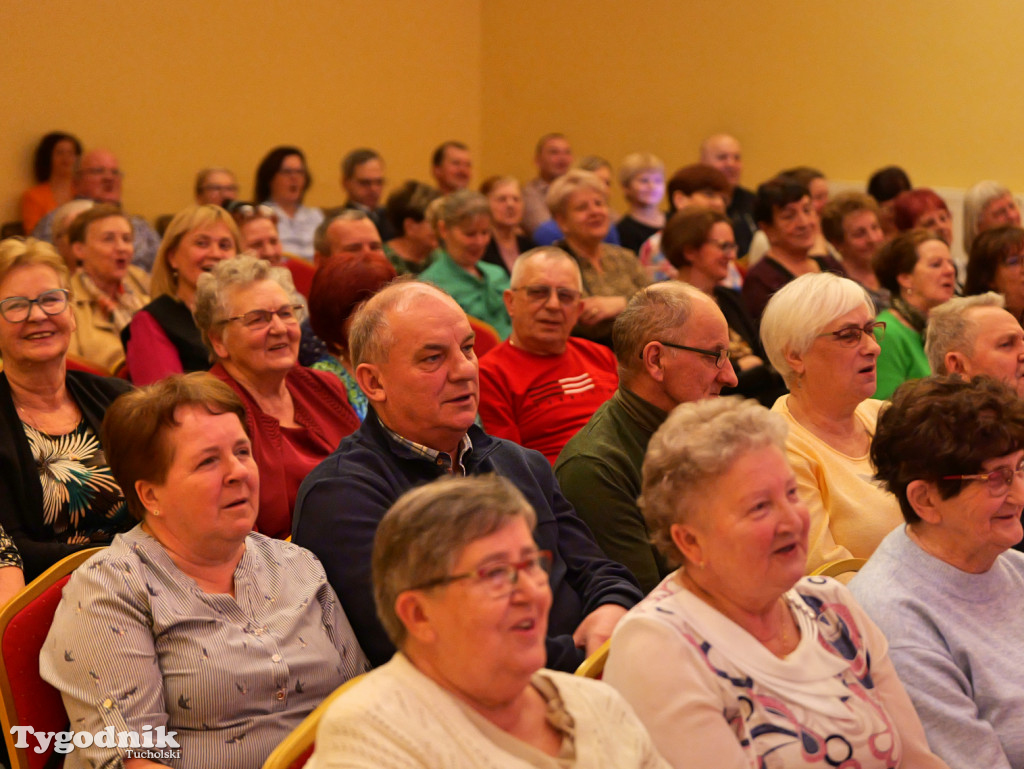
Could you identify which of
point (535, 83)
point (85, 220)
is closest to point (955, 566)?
point (85, 220)

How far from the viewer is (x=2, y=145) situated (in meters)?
5.84

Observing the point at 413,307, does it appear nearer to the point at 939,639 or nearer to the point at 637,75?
the point at 939,639

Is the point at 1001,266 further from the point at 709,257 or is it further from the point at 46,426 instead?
the point at 46,426

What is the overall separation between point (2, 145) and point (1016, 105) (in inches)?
253

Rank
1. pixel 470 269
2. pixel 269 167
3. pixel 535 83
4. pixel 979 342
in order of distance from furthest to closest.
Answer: pixel 535 83, pixel 269 167, pixel 470 269, pixel 979 342

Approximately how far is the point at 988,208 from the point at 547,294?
3.32m

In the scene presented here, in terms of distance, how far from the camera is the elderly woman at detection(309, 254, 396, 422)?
338 centimetres

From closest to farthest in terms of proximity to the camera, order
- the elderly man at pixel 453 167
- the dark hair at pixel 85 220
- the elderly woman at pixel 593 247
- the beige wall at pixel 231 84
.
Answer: the dark hair at pixel 85 220
the elderly woman at pixel 593 247
the beige wall at pixel 231 84
the elderly man at pixel 453 167

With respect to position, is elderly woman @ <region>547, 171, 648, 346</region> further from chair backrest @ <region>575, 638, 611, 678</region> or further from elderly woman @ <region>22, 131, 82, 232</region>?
chair backrest @ <region>575, 638, 611, 678</region>

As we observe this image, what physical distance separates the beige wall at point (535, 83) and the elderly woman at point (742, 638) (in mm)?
5391

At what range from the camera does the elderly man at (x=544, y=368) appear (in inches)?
132

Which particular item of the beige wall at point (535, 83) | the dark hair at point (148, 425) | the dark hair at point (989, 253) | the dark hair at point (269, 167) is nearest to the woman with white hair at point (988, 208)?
the dark hair at point (989, 253)

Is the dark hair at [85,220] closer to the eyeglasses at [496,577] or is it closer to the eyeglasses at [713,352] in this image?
the eyeglasses at [713,352]

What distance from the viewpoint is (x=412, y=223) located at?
5984mm
